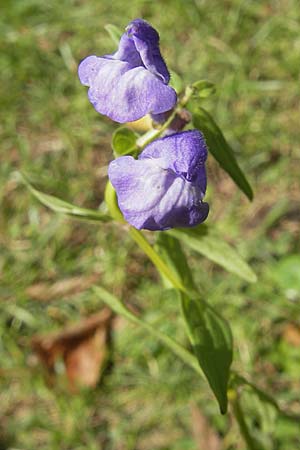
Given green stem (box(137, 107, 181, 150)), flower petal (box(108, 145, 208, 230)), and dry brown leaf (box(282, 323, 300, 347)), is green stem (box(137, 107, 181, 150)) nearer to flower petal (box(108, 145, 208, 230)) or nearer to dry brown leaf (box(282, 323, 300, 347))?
flower petal (box(108, 145, 208, 230))

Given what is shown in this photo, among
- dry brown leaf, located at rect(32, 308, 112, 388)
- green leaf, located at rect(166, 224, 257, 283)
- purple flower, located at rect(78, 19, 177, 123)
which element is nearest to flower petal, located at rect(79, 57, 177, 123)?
purple flower, located at rect(78, 19, 177, 123)

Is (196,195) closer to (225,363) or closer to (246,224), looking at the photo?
(225,363)

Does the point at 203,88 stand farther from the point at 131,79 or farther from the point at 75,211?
the point at 75,211

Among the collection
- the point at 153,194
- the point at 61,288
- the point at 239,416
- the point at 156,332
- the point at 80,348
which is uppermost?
the point at 153,194

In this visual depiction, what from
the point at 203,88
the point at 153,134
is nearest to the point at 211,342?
the point at 153,134

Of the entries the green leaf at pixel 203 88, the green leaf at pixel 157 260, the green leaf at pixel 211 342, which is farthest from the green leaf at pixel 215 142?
the green leaf at pixel 211 342

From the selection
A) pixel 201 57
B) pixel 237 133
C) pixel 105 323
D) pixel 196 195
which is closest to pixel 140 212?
pixel 196 195
